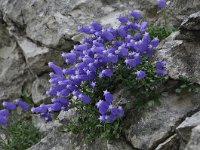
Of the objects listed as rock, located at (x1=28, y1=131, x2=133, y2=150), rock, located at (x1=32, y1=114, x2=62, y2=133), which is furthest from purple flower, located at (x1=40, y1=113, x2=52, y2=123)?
rock, located at (x1=28, y1=131, x2=133, y2=150)

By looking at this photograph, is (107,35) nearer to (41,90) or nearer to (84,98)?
(84,98)

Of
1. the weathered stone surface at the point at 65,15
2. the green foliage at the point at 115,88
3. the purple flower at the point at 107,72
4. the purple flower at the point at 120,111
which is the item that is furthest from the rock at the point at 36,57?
the purple flower at the point at 120,111

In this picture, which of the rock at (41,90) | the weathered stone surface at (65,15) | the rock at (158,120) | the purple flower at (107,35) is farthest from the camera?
the rock at (41,90)

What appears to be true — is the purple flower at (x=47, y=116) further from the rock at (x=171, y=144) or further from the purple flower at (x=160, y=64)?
the rock at (x=171, y=144)

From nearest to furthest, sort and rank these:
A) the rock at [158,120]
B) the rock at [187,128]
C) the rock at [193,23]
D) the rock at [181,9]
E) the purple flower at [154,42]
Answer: the rock at [187,128] < the rock at [158,120] < the rock at [193,23] < the purple flower at [154,42] < the rock at [181,9]

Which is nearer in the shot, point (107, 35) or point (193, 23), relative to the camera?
point (193, 23)

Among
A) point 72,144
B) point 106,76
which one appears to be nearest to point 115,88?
point 106,76

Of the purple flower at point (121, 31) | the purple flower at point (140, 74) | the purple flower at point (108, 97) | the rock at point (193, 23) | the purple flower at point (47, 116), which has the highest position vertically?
the rock at point (193, 23)
